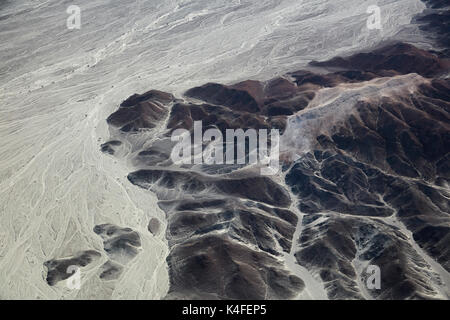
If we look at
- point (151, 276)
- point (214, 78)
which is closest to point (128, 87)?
point (214, 78)

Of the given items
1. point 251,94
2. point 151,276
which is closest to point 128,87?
point 251,94

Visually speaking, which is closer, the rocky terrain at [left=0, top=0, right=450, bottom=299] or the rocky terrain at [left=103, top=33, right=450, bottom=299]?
the rocky terrain at [left=103, top=33, right=450, bottom=299]

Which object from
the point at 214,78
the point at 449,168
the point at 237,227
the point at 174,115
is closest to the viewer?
the point at 237,227

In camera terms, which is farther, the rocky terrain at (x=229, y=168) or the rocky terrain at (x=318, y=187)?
the rocky terrain at (x=229, y=168)

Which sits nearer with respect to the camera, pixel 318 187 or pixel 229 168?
pixel 318 187

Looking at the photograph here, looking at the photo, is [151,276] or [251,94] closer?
[151,276]

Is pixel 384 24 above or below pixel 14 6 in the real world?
below

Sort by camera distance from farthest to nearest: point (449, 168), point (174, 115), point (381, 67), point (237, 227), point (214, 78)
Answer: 1. point (214, 78)
2. point (381, 67)
3. point (174, 115)
4. point (449, 168)
5. point (237, 227)

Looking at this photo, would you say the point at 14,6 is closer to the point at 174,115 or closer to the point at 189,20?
the point at 189,20

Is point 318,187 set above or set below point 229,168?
below
